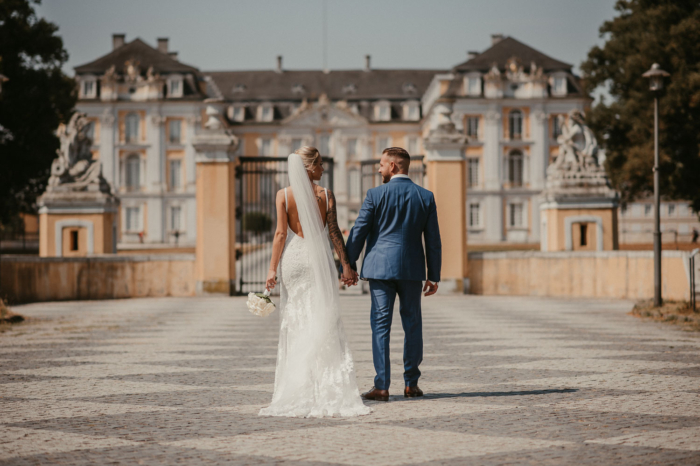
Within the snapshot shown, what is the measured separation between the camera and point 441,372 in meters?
7.12

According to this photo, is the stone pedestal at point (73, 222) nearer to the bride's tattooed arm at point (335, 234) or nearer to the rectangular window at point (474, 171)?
the bride's tattooed arm at point (335, 234)

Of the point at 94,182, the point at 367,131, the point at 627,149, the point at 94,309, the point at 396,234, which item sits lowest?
the point at 94,309

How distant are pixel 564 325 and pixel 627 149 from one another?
77.2 feet

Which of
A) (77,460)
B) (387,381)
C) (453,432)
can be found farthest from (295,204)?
(77,460)

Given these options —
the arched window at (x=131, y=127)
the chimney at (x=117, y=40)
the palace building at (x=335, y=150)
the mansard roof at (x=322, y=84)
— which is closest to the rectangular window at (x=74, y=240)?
the palace building at (x=335, y=150)

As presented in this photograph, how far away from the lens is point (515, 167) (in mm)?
64125

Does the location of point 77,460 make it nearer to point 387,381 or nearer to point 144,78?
point 387,381

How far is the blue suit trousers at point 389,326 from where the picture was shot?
5.85 meters

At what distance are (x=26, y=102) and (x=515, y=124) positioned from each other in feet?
141

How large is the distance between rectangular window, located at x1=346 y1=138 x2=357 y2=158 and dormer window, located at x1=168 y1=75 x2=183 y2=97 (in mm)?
15226

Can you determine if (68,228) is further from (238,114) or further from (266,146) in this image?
(238,114)

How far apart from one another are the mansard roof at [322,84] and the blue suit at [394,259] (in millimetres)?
68698

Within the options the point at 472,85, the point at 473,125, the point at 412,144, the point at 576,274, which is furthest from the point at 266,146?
the point at 576,274

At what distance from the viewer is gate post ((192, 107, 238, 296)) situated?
16.8 m
